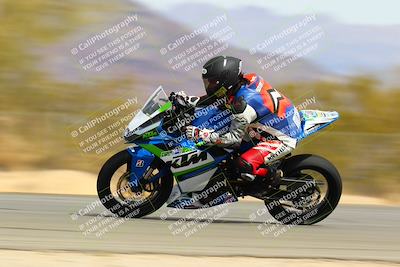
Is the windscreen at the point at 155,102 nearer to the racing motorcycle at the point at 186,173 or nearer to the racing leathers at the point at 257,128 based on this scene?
the racing motorcycle at the point at 186,173

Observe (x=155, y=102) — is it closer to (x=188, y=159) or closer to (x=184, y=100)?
(x=184, y=100)

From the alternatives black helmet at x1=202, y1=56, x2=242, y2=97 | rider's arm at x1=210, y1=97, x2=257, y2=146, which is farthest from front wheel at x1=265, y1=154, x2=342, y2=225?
black helmet at x1=202, y1=56, x2=242, y2=97

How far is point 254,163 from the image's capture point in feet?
29.6

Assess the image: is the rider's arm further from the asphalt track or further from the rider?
the asphalt track

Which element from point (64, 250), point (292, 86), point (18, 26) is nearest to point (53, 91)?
point (18, 26)

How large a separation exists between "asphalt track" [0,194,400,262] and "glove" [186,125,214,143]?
924 millimetres

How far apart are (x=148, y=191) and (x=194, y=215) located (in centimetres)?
90

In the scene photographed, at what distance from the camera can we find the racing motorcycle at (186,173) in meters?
8.93

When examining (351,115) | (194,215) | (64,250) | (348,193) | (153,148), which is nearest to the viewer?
(64,250)

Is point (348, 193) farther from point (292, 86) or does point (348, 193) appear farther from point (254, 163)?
point (254, 163)

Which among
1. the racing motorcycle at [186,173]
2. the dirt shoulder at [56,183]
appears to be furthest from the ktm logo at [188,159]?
the dirt shoulder at [56,183]

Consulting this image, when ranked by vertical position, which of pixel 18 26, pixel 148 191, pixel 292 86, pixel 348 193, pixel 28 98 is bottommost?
pixel 348 193

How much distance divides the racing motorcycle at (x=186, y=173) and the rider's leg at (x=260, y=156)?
0.12 meters

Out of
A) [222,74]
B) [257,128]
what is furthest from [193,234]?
[222,74]
